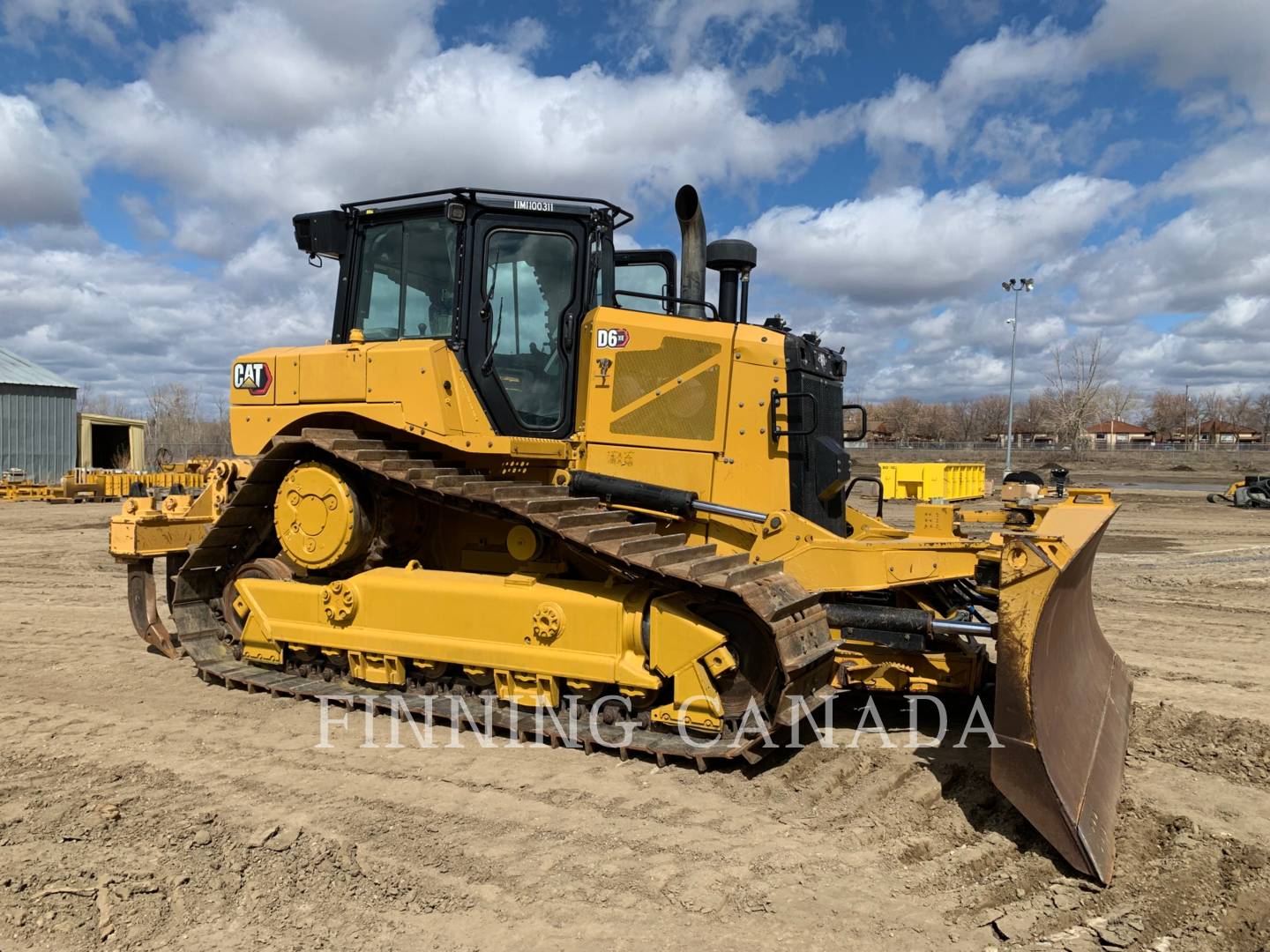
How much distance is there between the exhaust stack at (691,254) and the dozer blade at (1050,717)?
3.02 meters

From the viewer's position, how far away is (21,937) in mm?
3240

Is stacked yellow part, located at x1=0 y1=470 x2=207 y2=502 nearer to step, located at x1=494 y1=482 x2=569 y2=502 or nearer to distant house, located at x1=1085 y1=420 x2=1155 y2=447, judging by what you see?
step, located at x1=494 y1=482 x2=569 y2=502

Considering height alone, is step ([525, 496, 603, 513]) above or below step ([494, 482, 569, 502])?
below

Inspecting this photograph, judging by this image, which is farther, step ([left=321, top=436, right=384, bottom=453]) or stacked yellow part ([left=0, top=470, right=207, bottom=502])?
stacked yellow part ([left=0, top=470, right=207, bottom=502])

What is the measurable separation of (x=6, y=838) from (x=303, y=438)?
8.93 ft

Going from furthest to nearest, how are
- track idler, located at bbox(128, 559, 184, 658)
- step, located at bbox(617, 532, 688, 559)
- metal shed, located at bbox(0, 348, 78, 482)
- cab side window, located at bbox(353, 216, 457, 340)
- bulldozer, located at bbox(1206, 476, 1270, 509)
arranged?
metal shed, located at bbox(0, 348, 78, 482) → bulldozer, located at bbox(1206, 476, 1270, 509) → track idler, located at bbox(128, 559, 184, 658) → cab side window, located at bbox(353, 216, 457, 340) → step, located at bbox(617, 532, 688, 559)

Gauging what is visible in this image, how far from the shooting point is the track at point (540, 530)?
478 centimetres

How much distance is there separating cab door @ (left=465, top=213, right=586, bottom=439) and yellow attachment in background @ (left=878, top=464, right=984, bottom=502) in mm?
13105

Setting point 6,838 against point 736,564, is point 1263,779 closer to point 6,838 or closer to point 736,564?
point 736,564

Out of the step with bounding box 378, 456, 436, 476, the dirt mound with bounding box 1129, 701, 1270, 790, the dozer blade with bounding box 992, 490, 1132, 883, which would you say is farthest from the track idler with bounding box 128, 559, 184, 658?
the dirt mound with bounding box 1129, 701, 1270, 790

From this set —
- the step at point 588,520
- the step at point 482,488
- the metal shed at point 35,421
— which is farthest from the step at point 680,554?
the metal shed at point 35,421

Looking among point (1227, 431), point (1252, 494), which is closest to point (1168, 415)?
point (1227, 431)

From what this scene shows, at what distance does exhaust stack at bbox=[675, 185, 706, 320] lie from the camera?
6543 millimetres

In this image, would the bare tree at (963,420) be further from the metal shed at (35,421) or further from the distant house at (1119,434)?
the metal shed at (35,421)
